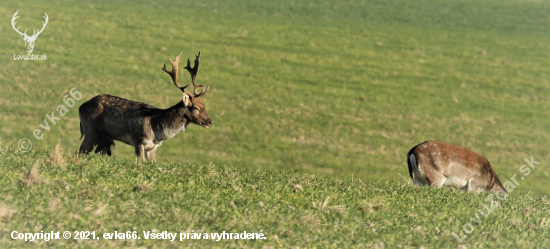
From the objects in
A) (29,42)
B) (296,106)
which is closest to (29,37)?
(29,42)

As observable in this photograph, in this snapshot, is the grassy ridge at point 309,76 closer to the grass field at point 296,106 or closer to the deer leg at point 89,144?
the grass field at point 296,106

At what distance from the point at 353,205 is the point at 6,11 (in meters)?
33.6

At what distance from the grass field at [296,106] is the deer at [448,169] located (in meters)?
1.04

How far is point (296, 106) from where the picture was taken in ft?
100

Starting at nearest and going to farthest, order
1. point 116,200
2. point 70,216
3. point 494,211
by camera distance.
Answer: point 70,216 < point 116,200 < point 494,211

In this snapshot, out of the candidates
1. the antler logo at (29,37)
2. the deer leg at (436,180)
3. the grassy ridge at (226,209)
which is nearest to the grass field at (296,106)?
the grassy ridge at (226,209)

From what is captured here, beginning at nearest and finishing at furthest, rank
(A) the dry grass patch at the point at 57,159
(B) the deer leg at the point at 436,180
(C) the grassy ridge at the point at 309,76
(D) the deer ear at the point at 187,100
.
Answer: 1. (A) the dry grass patch at the point at 57,159
2. (D) the deer ear at the point at 187,100
3. (B) the deer leg at the point at 436,180
4. (C) the grassy ridge at the point at 309,76

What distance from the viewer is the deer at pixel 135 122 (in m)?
12.0

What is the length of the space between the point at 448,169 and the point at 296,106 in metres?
17.8

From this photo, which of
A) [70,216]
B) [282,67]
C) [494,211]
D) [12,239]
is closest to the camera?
[12,239]

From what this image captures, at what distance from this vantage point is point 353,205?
8930mm

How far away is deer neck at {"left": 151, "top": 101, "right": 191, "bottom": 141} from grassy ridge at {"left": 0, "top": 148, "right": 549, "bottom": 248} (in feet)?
6.23

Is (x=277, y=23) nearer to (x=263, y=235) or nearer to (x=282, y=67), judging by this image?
(x=282, y=67)

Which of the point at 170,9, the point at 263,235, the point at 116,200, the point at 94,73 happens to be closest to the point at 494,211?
the point at 263,235
